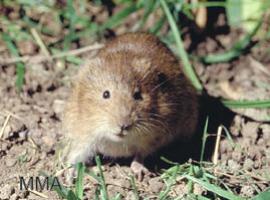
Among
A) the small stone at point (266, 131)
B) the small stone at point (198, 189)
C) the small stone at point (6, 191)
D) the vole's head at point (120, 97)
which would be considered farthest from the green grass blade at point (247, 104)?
the small stone at point (6, 191)

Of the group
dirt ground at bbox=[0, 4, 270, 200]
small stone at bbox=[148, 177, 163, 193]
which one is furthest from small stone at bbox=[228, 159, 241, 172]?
small stone at bbox=[148, 177, 163, 193]

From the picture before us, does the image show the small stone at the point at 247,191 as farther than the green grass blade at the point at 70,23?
No

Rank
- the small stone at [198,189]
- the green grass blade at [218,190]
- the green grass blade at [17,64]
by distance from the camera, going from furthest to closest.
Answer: the green grass blade at [17,64]
the small stone at [198,189]
the green grass blade at [218,190]

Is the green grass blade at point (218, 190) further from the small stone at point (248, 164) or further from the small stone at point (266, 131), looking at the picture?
the small stone at point (266, 131)

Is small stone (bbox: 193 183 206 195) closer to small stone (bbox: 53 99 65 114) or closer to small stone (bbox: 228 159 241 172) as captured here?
small stone (bbox: 228 159 241 172)

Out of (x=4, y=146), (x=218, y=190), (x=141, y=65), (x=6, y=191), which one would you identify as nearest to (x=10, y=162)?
(x=4, y=146)

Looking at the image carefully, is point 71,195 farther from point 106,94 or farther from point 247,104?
point 247,104
